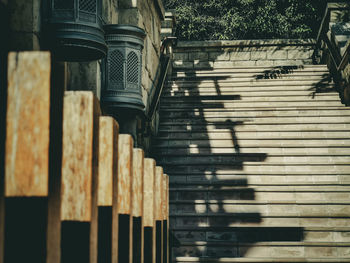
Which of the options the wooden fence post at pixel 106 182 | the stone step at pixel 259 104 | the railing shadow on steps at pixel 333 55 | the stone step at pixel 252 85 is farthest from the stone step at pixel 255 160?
the wooden fence post at pixel 106 182

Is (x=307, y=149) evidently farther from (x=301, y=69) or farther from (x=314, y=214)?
(x=301, y=69)

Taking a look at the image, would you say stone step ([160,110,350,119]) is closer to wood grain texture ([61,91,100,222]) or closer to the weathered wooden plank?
wood grain texture ([61,91,100,222])

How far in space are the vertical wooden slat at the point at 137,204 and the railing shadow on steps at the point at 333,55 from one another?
765cm

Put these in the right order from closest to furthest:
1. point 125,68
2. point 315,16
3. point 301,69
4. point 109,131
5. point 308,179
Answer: point 109,131, point 125,68, point 308,179, point 301,69, point 315,16

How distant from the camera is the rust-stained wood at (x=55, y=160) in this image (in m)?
0.79

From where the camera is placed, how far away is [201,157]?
7301mm

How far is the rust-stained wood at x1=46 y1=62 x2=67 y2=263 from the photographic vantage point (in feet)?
2.60

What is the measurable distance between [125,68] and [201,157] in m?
2.62

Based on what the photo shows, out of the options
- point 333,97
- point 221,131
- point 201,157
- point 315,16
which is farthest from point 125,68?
point 315,16

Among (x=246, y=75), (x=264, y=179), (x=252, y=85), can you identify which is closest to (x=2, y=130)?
(x=264, y=179)

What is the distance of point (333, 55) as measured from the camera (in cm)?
1008

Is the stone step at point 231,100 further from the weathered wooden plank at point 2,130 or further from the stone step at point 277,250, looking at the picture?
the weathered wooden plank at point 2,130

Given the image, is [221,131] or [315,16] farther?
[315,16]

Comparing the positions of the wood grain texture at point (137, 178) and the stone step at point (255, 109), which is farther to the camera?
the stone step at point (255, 109)
